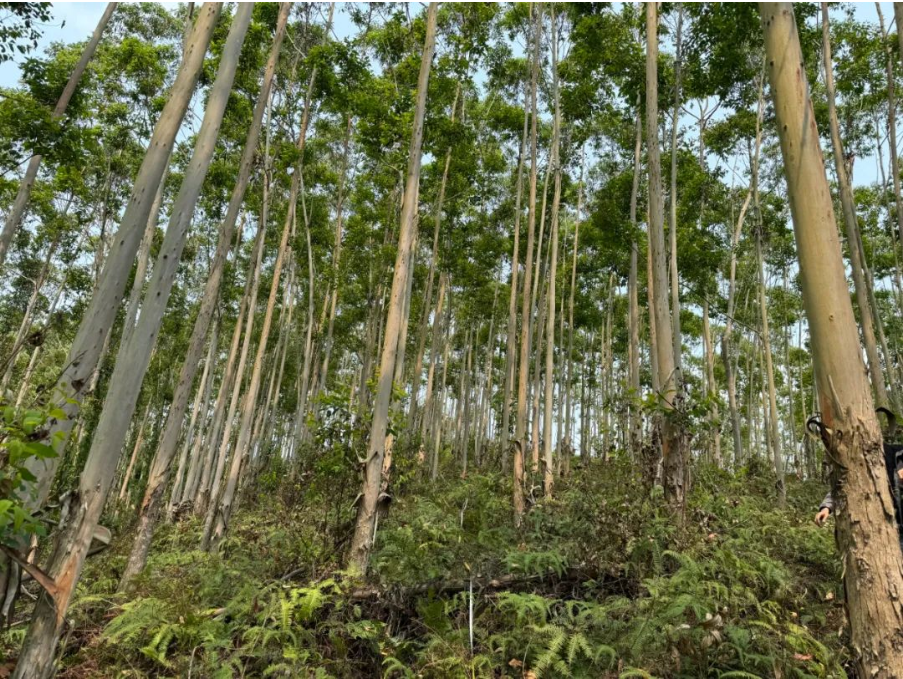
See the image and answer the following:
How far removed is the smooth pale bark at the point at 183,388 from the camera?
5973 millimetres

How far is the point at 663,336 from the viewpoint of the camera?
6430mm

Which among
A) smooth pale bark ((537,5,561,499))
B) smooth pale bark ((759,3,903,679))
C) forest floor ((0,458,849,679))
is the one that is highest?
smooth pale bark ((537,5,561,499))

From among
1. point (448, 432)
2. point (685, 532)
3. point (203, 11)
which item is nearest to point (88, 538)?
point (203, 11)

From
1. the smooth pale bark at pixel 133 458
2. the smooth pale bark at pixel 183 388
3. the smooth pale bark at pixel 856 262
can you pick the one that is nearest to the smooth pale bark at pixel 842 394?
the smooth pale bark at pixel 183 388

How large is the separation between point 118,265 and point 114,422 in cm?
117

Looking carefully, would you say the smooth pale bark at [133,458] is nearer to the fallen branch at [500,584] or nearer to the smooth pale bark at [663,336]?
the fallen branch at [500,584]

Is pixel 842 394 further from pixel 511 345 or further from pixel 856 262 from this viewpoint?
pixel 511 345

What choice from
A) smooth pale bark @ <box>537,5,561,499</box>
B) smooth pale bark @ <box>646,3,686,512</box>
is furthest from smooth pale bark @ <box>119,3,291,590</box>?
smooth pale bark @ <box>537,5,561,499</box>

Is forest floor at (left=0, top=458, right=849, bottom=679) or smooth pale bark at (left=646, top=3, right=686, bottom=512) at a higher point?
smooth pale bark at (left=646, top=3, right=686, bottom=512)

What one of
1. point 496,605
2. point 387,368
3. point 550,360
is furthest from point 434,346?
point 496,605

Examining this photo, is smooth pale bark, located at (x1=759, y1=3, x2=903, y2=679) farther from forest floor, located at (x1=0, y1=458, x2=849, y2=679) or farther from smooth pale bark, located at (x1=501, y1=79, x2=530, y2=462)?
smooth pale bark, located at (x1=501, y1=79, x2=530, y2=462)

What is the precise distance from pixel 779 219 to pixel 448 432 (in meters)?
26.0

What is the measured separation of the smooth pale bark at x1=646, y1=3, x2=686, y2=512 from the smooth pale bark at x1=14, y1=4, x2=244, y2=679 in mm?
5123

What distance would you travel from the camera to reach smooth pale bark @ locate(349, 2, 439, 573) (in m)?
5.49
